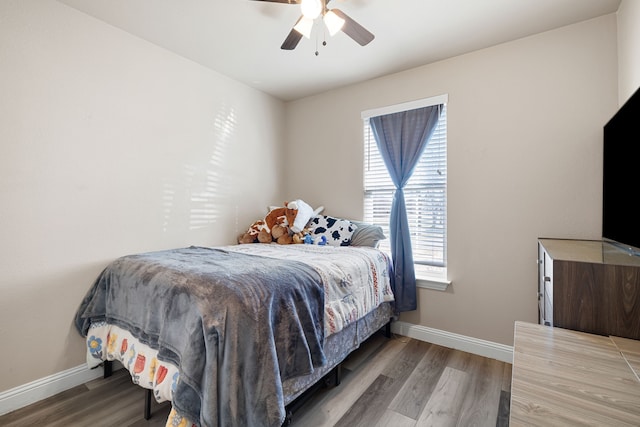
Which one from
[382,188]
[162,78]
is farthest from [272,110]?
[382,188]

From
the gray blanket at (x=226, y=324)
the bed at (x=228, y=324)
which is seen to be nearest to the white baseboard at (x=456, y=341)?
the bed at (x=228, y=324)

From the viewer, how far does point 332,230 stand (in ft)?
9.66

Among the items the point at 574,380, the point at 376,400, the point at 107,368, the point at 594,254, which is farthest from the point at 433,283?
the point at 107,368

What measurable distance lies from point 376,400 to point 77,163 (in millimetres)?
2499

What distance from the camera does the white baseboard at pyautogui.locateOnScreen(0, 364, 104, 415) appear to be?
5.73 ft

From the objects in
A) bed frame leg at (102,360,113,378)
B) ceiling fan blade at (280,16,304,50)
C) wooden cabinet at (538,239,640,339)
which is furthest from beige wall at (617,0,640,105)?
bed frame leg at (102,360,113,378)

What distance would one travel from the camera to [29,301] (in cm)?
183

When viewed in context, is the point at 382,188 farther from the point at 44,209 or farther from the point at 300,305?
the point at 44,209

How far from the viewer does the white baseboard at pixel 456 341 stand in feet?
7.61

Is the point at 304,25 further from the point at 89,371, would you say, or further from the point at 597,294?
the point at 89,371

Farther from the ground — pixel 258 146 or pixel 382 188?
pixel 258 146

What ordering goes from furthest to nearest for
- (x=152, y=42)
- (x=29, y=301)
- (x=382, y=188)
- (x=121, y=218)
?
(x=382, y=188) < (x=152, y=42) < (x=121, y=218) < (x=29, y=301)

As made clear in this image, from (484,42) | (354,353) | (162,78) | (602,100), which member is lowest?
(354,353)

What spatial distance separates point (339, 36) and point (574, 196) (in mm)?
2065
